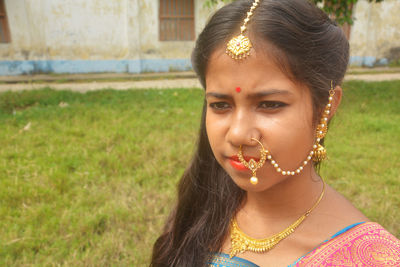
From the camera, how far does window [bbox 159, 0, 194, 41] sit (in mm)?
11211

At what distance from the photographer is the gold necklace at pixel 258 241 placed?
1450 mm

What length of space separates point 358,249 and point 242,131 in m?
0.56

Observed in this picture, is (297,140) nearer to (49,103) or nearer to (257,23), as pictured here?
(257,23)

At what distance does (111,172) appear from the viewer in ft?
12.4

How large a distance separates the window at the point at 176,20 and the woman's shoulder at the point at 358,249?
10.7m

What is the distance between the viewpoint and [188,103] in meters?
6.51

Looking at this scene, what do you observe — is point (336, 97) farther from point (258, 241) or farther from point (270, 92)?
point (258, 241)

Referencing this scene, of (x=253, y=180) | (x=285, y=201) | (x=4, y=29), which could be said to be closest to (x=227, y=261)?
(x=285, y=201)

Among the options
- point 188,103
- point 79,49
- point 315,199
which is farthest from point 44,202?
point 79,49

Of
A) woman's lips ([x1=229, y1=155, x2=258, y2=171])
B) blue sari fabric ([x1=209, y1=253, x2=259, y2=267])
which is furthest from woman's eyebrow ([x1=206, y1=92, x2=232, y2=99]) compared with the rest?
blue sari fabric ([x1=209, y1=253, x2=259, y2=267])

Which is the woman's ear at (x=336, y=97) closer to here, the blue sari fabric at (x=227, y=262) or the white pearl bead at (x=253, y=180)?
the white pearl bead at (x=253, y=180)

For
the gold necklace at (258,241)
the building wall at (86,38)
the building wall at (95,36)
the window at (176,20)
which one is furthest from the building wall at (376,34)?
the gold necklace at (258,241)

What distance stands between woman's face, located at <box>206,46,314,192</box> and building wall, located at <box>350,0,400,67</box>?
11426 millimetres

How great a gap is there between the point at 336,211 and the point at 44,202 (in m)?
2.62
